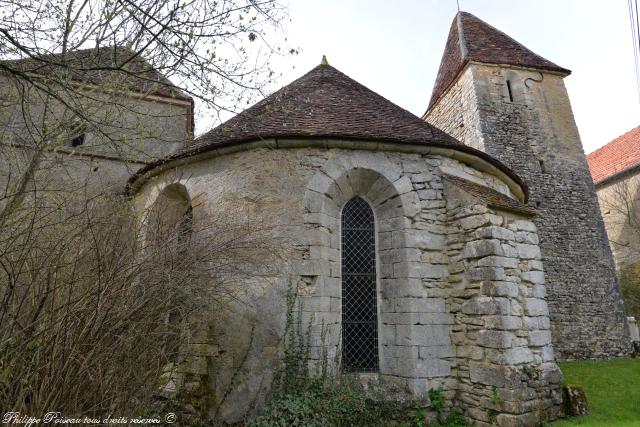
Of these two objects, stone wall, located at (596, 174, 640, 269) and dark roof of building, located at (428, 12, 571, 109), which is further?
stone wall, located at (596, 174, 640, 269)

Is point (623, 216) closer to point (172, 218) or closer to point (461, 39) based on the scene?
point (461, 39)

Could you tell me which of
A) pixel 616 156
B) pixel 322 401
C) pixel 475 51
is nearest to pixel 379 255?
pixel 322 401

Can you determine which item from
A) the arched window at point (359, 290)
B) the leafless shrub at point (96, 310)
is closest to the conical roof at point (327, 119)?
the arched window at point (359, 290)

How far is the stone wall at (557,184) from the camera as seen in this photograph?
39.8 ft

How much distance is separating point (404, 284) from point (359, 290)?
66 centimetres

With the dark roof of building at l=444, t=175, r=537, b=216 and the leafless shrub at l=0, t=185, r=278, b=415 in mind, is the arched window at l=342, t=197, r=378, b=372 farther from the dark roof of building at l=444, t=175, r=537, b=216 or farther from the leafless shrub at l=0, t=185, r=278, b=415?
the leafless shrub at l=0, t=185, r=278, b=415

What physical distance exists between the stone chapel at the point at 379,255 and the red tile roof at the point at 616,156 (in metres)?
14.2

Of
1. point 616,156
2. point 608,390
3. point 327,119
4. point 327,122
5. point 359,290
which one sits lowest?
point 608,390

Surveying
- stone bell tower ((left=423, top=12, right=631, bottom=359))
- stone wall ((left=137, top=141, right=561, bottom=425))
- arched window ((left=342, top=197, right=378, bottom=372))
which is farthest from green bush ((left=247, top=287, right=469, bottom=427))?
stone bell tower ((left=423, top=12, right=631, bottom=359))

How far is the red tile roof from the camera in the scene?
685 inches

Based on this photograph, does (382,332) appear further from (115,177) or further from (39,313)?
(115,177)

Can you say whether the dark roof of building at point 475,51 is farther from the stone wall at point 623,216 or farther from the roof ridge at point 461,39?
the stone wall at point 623,216

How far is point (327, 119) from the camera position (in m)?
6.30

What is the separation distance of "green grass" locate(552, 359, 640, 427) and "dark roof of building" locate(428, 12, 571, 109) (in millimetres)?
10148
